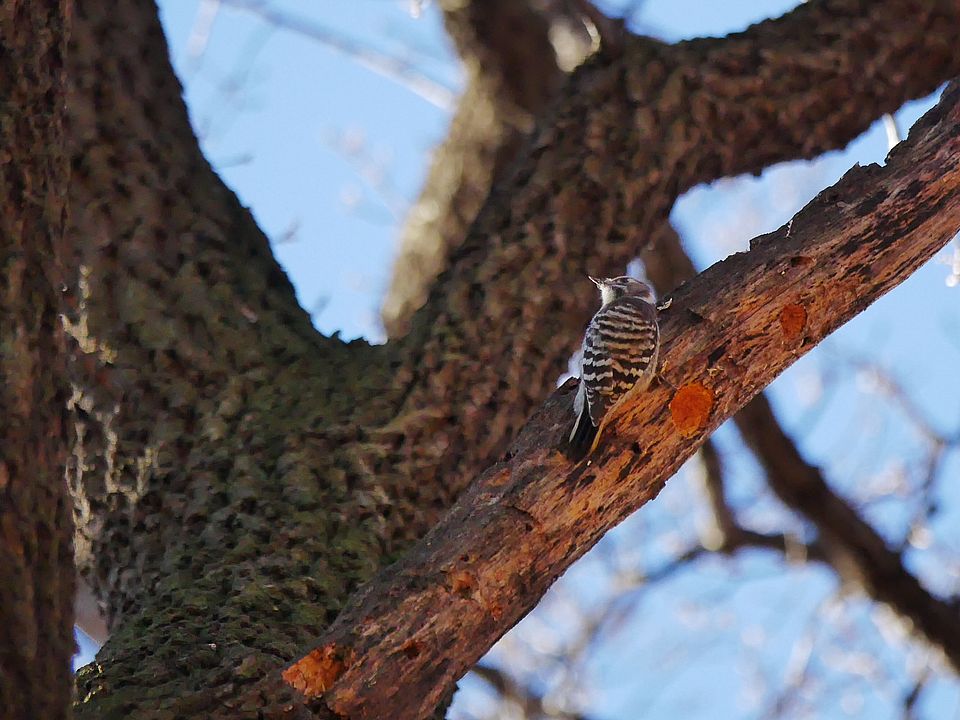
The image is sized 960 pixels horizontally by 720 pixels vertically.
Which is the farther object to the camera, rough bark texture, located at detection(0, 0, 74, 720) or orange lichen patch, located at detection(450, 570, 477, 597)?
orange lichen patch, located at detection(450, 570, 477, 597)

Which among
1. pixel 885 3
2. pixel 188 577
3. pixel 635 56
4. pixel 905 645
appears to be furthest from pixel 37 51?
pixel 905 645

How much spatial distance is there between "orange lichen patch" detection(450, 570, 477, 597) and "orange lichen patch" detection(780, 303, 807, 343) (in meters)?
1.13

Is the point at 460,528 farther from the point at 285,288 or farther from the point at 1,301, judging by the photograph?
the point at 285,288

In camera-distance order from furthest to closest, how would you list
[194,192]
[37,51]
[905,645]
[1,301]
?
1. [905,645]
2. [194,192]
3. [37,51]
4. [1,301]

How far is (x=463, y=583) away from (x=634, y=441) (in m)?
0.62

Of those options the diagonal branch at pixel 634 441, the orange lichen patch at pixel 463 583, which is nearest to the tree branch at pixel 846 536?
the diagonal branch at pixel 634 441

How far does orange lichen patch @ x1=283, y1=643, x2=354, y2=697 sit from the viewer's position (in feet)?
8.04

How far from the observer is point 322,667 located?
2.45 metres

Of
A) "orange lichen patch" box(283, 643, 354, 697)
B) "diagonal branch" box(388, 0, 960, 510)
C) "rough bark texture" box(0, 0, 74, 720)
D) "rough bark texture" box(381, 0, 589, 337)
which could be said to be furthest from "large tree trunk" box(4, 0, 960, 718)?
"rough bark texture" box(381, 0, 589, 337)

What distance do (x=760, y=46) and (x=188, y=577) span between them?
2.70m

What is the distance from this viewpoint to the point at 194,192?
4004 mm

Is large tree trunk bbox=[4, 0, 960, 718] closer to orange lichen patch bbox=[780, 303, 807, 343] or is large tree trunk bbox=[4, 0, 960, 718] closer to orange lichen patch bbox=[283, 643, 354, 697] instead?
orange lichen patch bbox=[780, 303, 807, 343]

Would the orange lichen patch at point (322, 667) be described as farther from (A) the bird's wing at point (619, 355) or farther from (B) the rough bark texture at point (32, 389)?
(A) the bird's wing at point (619, 355)

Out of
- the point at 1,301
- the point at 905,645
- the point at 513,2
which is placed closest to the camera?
the point at 1,301
